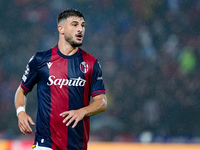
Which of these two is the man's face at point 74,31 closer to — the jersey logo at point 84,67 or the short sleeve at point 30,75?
the jersey logo at point 84,67

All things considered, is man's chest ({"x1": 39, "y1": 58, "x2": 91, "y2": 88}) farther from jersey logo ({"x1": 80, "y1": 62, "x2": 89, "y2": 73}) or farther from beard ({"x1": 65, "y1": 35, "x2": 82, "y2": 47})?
beard ({"x1": 65, "y1": 35, "x2": 82, "y2": 47})

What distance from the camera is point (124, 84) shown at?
8547 mm

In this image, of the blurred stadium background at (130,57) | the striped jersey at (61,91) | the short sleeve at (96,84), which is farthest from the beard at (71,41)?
the blurred stadium background at (130,57)

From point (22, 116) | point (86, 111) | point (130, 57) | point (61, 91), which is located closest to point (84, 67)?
point (61, 91)

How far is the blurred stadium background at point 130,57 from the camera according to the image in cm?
832

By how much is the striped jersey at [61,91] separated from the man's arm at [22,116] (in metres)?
0.14

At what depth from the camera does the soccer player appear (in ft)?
9.55

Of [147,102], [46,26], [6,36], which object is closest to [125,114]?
[147,102]

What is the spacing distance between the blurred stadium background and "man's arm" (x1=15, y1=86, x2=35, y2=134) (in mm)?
5256

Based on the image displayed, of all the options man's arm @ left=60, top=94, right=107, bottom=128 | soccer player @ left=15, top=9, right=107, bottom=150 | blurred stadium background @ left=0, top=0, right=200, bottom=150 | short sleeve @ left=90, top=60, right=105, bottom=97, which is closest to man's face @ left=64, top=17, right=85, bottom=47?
soccer player @ left=15, top=9, right=107, bottom=150

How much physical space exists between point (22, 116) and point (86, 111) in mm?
523

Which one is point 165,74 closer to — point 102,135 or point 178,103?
point 178,103

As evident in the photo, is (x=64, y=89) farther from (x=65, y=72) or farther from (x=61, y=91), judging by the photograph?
(x=65, y=72)

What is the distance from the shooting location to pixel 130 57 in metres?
8.63
